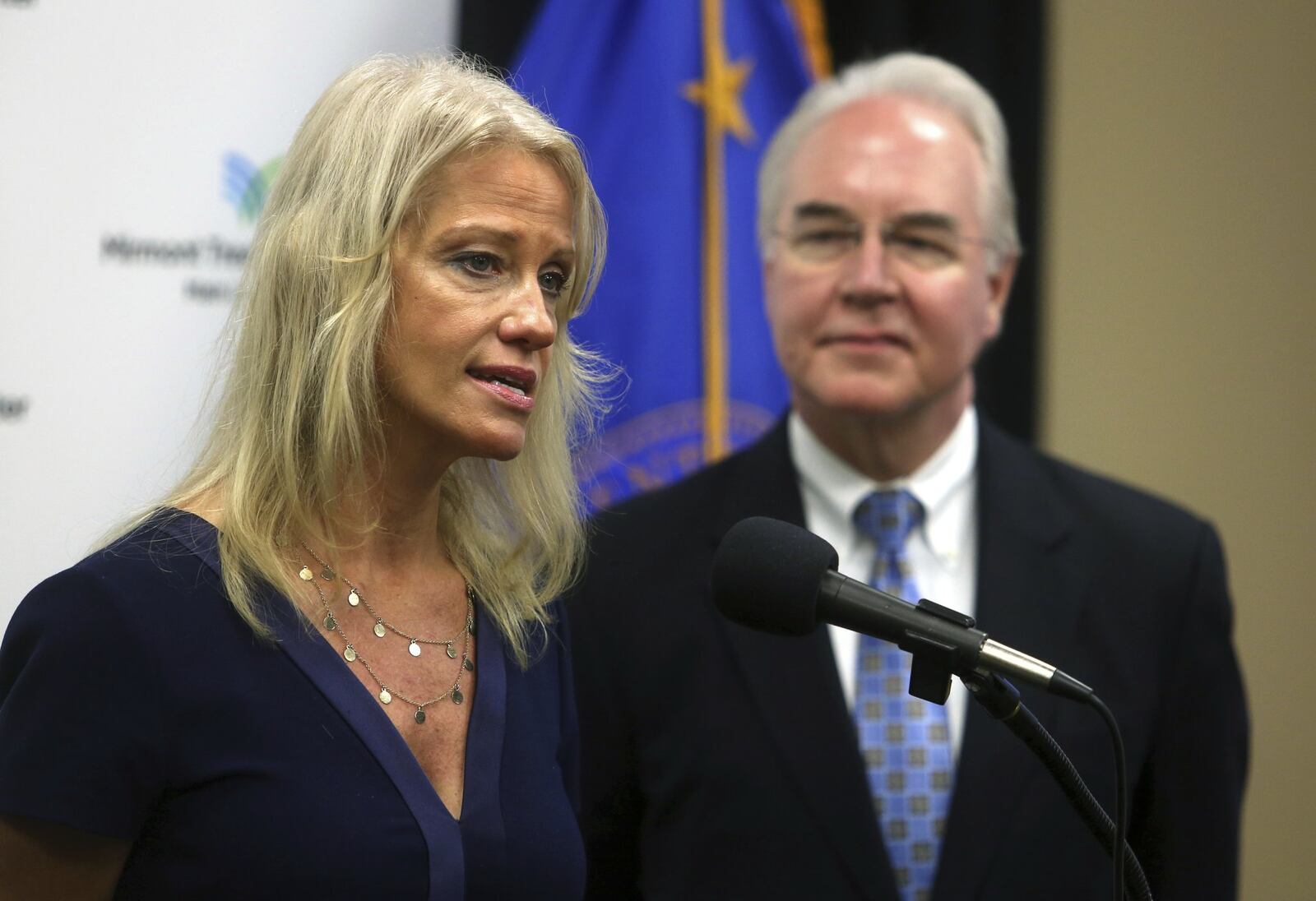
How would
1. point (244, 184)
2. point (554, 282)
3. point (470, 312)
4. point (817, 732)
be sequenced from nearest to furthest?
point (470, 312) → point (554, 282) → point (817, 732) → point (244, 184)

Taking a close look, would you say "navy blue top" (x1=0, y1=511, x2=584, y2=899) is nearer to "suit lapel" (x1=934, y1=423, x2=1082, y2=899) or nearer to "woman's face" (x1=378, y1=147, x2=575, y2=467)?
"woman's face" (x1=378, y1=147, x2=575, y2=467)

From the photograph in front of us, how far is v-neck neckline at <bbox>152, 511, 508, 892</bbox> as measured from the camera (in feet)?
4.85

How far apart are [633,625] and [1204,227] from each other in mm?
1976

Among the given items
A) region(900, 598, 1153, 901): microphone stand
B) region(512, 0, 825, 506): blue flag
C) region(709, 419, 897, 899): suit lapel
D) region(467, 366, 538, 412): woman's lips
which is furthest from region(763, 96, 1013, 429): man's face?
region(900, 598, 1153, 901): microphone stand

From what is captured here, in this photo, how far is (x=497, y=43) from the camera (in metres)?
2.92

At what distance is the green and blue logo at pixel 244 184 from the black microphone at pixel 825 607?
1408 mm

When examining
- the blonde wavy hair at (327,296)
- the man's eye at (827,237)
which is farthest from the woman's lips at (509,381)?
the man's eye at (827,237)

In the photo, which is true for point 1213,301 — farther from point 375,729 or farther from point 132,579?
point 132,579

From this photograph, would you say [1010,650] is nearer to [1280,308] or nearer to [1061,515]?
[1061,515]

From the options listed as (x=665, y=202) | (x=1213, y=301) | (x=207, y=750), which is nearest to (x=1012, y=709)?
(x=207, y=750)

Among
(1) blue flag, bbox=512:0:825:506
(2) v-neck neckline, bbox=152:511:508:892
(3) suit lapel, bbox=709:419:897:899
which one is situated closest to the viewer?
(2) v-neck neckline, bbox=152:511:508:892

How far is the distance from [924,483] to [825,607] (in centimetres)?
108

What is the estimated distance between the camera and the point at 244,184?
99.5 inches

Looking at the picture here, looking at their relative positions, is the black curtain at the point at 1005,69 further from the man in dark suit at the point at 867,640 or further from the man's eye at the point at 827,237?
the man's eye at the point at 827,237
